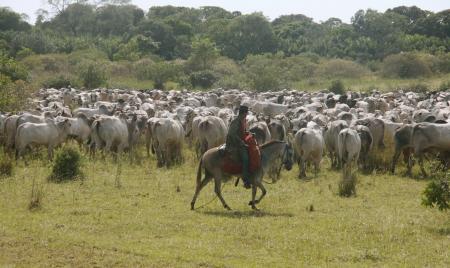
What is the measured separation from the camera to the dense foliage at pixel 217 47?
5853cm

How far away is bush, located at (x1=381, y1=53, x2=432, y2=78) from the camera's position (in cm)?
6112

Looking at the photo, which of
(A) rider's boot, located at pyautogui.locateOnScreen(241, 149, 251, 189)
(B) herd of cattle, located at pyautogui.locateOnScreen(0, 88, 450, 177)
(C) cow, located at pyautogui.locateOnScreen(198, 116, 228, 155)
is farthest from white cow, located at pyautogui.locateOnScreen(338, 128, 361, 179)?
(A) rider's boot, located at pyautogui.locateOnScreen(241, 149, 251, 189)

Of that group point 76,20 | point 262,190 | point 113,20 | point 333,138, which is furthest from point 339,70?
point 76,20

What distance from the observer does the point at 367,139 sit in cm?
1892

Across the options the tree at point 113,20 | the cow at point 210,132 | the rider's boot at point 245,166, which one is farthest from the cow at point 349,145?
the tree at point 113,20

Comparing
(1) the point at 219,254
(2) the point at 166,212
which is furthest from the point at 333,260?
(2) the point at 166,212

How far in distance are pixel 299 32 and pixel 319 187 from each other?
3491 inches

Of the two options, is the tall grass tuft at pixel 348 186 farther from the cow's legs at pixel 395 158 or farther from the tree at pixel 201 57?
the tree at pixel 201 57

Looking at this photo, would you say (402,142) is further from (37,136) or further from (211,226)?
(37,136)

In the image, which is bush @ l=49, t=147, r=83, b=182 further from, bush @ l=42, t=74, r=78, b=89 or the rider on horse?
bush @ l=42, t=74, r=78, b=89

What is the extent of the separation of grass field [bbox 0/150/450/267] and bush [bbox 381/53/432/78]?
46961 millimetres

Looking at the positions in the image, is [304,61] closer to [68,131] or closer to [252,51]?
[252,51]

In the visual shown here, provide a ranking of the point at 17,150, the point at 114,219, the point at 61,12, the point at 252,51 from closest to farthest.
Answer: the point at 114,219 < the point at 17,150 < the point at 252,51 < the point at 61,12

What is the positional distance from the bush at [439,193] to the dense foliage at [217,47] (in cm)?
3051
